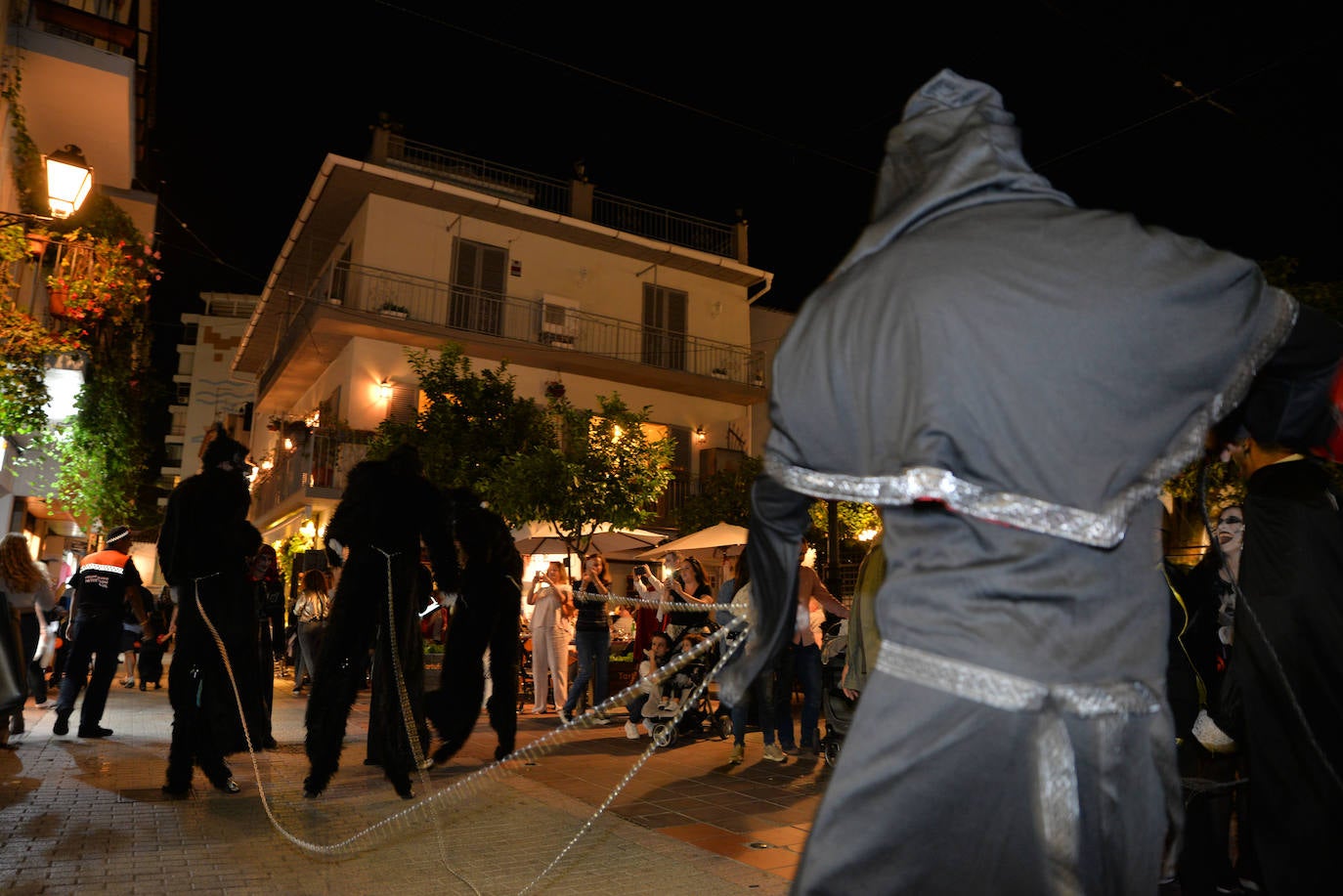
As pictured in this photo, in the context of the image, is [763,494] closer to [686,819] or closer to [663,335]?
[686,819]

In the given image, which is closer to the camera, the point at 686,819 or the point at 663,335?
the point at 686,819

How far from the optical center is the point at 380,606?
6449mm

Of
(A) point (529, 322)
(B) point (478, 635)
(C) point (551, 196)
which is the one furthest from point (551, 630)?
(C) point (551, 196)

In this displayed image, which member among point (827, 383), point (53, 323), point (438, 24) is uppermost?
point (438, 24)

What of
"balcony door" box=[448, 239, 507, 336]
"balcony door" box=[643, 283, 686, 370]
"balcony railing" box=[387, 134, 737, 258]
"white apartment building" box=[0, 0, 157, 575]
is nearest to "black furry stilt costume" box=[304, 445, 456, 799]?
"white apartment building" box=[0, 0, 157, 575]

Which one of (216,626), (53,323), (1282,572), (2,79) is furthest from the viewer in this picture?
(53,323)

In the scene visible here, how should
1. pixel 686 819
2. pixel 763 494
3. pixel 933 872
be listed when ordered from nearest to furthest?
1. pixel 933 872
2. pixel 763 494
3. pixel 686 819

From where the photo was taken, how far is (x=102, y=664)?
929cm

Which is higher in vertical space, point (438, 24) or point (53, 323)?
point (438, 24)

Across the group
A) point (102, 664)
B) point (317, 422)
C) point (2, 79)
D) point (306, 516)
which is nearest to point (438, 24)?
point (2, 79)

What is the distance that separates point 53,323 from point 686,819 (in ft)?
37.3

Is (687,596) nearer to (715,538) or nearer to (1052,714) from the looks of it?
(715,538)

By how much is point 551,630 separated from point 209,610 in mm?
6212

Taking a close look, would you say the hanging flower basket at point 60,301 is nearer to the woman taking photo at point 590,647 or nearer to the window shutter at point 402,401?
the woman taking photo at point 590,647
